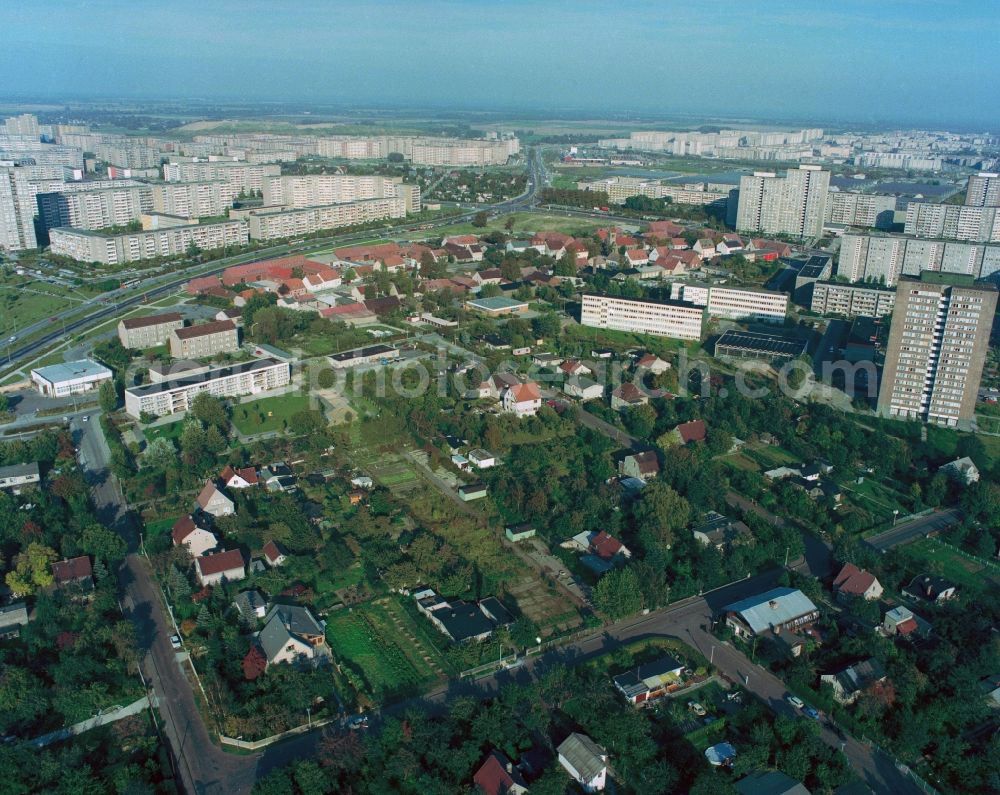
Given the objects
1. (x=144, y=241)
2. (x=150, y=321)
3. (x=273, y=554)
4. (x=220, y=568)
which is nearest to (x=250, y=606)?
(x=220, y=568)

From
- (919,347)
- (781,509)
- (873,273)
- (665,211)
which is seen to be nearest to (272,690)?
(781,509)

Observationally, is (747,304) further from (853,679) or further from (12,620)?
(12,620)

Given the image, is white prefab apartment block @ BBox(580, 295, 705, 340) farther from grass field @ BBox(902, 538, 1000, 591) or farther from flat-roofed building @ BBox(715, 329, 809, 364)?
grass field @ BBox(902, 538, 1000, 591)

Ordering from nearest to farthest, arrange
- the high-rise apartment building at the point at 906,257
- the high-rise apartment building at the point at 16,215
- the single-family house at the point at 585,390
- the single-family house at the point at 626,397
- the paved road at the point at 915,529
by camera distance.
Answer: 1. the paved road at the point at 915,529
2. the single-family house at the point at 626,397
3. the single-family house at the point at 585,390
4. the high-rise apartment building at the point at 906,257
5. the high-rise apartment building at the point at 16,215

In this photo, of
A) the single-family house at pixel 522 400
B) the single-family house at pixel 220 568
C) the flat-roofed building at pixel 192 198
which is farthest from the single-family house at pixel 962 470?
the flat-roofed building at pixel 192 198

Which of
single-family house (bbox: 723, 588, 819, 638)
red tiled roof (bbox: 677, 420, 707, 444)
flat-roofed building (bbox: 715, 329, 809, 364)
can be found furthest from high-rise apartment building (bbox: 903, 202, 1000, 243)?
single-family house (bbox: 723, 588, 819, 638)

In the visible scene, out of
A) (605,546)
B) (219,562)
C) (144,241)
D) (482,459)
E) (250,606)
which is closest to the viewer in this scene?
(250,606)

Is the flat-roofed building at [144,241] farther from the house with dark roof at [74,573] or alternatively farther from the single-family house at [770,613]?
the single-family house at [770,613]
